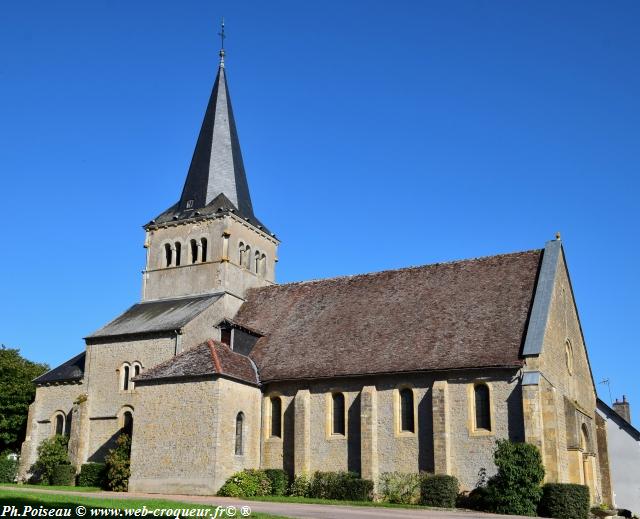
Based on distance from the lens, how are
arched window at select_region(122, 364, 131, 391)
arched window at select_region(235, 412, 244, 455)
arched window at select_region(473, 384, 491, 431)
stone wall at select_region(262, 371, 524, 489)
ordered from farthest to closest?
arched window at select_region(122, 364, 131, 391) < arched window at select_region(235, 412, 244, 455) < arched window at select_region(473, 384, 491, 431) < stone wall at select_region(262, 371, 524, 489)

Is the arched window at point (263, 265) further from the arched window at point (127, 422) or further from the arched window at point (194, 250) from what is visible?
the arched window at point (127, 422)

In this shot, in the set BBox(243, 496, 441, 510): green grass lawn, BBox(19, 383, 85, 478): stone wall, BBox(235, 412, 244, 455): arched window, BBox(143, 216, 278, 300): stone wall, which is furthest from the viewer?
BBox(143, 216, 278, 300): stone wall

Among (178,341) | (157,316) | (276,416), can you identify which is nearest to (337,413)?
(276,416)

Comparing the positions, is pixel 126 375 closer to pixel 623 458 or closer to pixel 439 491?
pixel 439 491

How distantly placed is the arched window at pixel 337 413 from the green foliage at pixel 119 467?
9.25m

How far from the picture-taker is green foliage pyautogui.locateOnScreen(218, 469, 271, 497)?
104ft

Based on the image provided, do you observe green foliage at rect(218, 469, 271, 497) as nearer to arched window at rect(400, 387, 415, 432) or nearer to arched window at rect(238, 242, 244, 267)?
arched window at rect(400, 387, 415, 432)

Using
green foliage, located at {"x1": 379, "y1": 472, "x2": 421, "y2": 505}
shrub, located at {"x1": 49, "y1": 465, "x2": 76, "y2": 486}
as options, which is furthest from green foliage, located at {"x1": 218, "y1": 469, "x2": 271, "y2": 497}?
shrub, located at {"x1": 49, "y1": 465, "x2": 76, "y2": 486}

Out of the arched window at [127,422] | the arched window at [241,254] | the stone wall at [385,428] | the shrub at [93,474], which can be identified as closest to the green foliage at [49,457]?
the shrub at [93,474]

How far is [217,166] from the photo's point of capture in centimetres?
4616

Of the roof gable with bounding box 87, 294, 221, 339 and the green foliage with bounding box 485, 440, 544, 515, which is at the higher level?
the roof gable with bounding box 87, 294, 221, 339

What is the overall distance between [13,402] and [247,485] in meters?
22.4

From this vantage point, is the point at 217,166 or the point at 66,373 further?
the point at 217,166

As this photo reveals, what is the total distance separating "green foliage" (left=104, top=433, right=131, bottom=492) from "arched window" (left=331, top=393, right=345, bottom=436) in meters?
9.25
